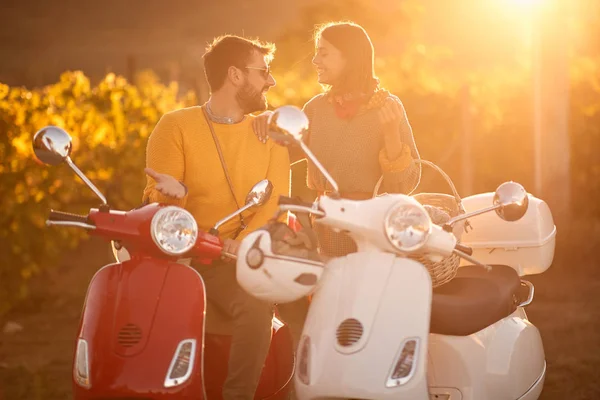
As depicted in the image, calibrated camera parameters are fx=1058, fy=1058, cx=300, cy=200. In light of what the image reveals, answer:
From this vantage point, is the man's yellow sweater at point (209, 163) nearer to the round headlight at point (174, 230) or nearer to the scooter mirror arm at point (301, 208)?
the round headlight at point (174, 230)

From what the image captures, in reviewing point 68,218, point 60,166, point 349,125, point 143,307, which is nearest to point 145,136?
point 60,166

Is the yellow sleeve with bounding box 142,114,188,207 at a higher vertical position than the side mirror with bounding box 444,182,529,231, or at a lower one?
higher

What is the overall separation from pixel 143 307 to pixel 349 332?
597 mm

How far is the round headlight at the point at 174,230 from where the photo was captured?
3010 mm

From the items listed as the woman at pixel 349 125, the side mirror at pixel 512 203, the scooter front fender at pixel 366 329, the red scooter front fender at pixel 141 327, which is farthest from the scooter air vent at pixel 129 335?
the side mirror at pixel 512 203

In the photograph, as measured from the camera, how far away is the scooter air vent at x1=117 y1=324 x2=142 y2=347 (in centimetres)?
301

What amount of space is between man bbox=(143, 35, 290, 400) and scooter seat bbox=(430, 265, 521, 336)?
55 centimetres

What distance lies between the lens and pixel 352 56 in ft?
12.6

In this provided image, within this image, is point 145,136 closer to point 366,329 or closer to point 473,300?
point 473,300

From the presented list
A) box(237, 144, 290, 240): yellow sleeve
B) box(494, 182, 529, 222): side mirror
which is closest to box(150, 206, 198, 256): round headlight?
box(237, 144, 290, 240): yellow sleeve

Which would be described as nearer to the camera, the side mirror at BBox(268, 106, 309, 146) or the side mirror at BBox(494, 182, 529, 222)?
the side mirror at BBox(268, 106, 309, 146)

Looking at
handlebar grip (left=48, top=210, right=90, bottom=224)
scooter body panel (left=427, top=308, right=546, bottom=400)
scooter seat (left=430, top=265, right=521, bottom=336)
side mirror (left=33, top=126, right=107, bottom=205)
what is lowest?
scooter body panel (left=427, top=308, right=546, bottom=400)

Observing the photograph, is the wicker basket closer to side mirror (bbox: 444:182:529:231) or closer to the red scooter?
side mirror (bbox: 444:182:529:231)

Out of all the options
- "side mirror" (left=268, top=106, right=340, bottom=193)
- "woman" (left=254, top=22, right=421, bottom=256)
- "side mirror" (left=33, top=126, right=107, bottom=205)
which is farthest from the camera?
"woman" (left=254, top=22, right=421, bottom=256)
